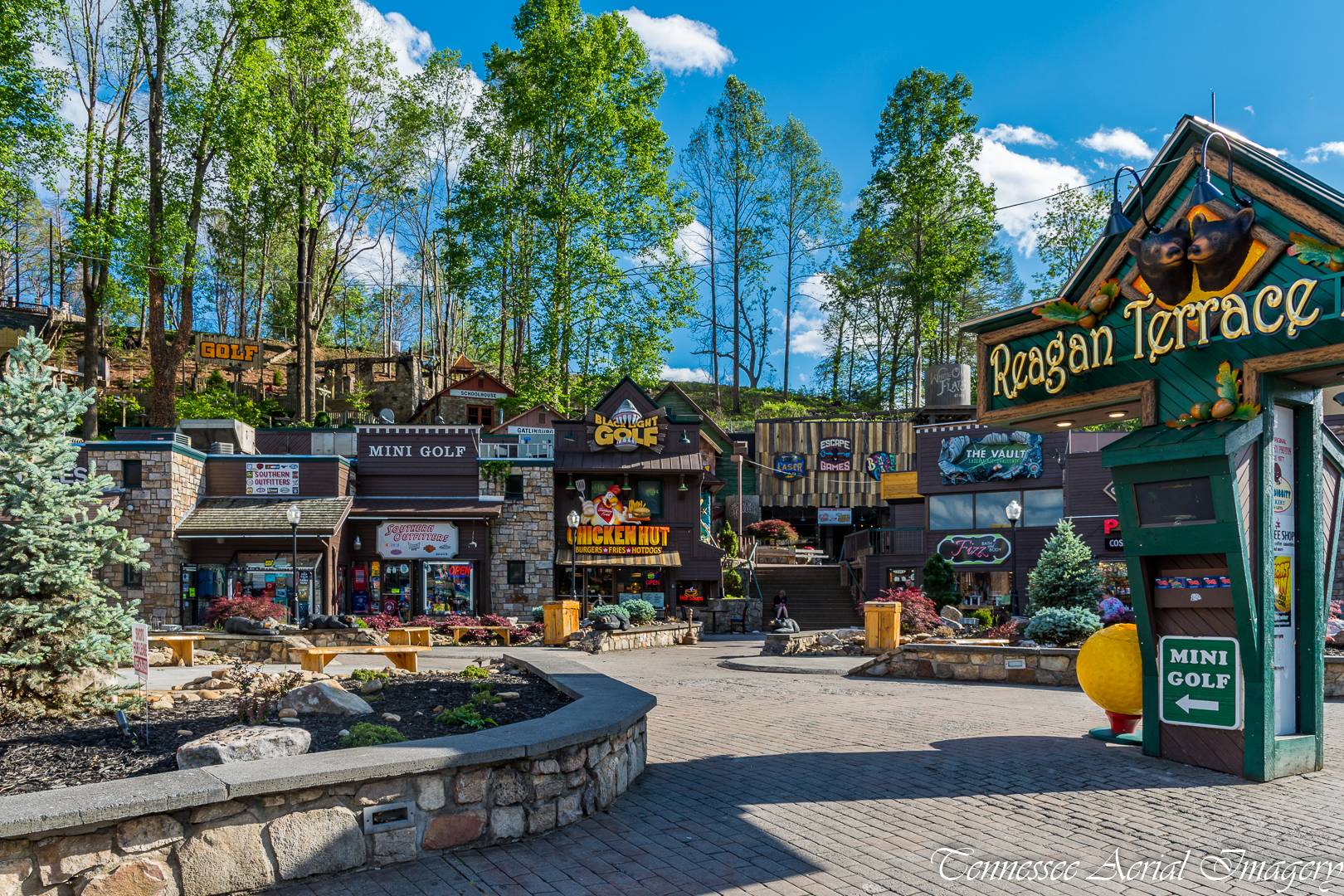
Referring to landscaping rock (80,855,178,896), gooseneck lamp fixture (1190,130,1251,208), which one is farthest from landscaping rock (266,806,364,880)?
gooseneck lamp fixture (1190,130,1251,208)

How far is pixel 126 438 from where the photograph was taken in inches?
1129

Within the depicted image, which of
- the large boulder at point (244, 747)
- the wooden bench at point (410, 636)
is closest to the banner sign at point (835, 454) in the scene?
the wooden bench at point (410, 636)

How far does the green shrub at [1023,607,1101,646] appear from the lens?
613 inches

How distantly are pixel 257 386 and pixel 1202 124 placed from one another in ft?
159

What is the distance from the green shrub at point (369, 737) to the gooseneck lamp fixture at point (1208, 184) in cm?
716

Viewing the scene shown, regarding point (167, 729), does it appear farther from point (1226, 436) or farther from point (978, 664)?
point (978, 664)

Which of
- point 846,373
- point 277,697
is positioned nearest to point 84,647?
point 277,697

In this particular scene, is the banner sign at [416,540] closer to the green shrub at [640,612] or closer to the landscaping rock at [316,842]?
the green shrub at [640,612]

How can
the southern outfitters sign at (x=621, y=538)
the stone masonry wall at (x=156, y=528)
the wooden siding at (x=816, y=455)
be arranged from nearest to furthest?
1. the stone masonry wall at (x=156, y=528)
2. the southern outfitters sign at (x=621, y=538)
3. the wooden siding at (x=816, y=455)

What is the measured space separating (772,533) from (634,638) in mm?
21088

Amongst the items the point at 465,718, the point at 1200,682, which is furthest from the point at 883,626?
the point at 465,718

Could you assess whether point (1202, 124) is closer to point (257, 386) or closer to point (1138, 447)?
point (1138, 447)

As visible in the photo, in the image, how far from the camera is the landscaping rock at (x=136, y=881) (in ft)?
15.5

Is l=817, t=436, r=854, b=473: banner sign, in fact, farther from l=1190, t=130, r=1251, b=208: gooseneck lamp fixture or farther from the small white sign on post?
the small white sign on post
